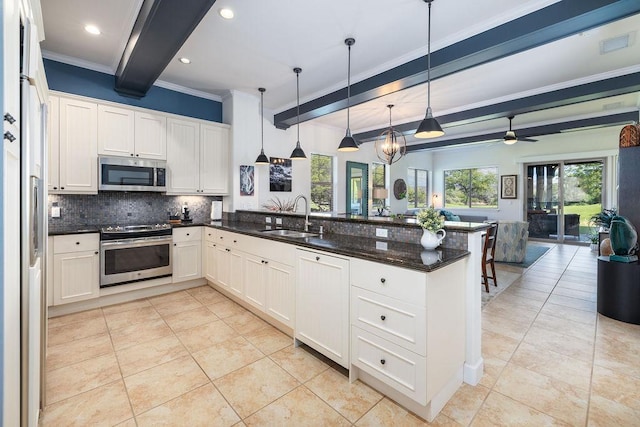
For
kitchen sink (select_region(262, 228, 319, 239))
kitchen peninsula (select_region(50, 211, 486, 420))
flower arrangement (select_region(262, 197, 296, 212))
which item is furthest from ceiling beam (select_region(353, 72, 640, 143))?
kitchen sink (select_region(262, 228, 319, 239))

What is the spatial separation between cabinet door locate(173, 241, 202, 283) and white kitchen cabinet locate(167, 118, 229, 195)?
2.60ft

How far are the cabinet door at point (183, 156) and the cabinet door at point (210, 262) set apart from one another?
3.00ft

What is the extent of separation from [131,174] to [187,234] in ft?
3.38

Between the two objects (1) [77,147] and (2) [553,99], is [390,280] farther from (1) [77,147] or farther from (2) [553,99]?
(2) [553,99]

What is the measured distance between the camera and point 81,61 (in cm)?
365

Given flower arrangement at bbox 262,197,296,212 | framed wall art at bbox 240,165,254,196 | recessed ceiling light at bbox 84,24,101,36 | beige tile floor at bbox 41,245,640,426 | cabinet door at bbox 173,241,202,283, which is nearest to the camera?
beige tile floor at bbox 41,245,640,426

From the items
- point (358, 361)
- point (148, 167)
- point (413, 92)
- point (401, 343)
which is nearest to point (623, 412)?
point (401, 343)

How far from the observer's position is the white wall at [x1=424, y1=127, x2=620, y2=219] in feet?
24.6

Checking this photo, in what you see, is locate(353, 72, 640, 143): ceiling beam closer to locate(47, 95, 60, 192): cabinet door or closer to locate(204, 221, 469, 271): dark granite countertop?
locate(204, 221, 469, 271): dark granite countertop

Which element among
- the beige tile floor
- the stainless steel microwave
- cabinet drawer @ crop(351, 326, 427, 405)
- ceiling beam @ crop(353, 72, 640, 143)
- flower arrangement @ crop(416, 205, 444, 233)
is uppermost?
ceiling beam @ crop(353, 72, 640, 143)

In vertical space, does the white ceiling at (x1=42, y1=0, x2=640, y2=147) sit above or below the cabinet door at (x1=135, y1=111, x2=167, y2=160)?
above

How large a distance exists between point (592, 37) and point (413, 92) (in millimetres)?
2163

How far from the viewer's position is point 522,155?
891 cm

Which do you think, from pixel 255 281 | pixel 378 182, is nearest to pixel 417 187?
pixel 378 182
